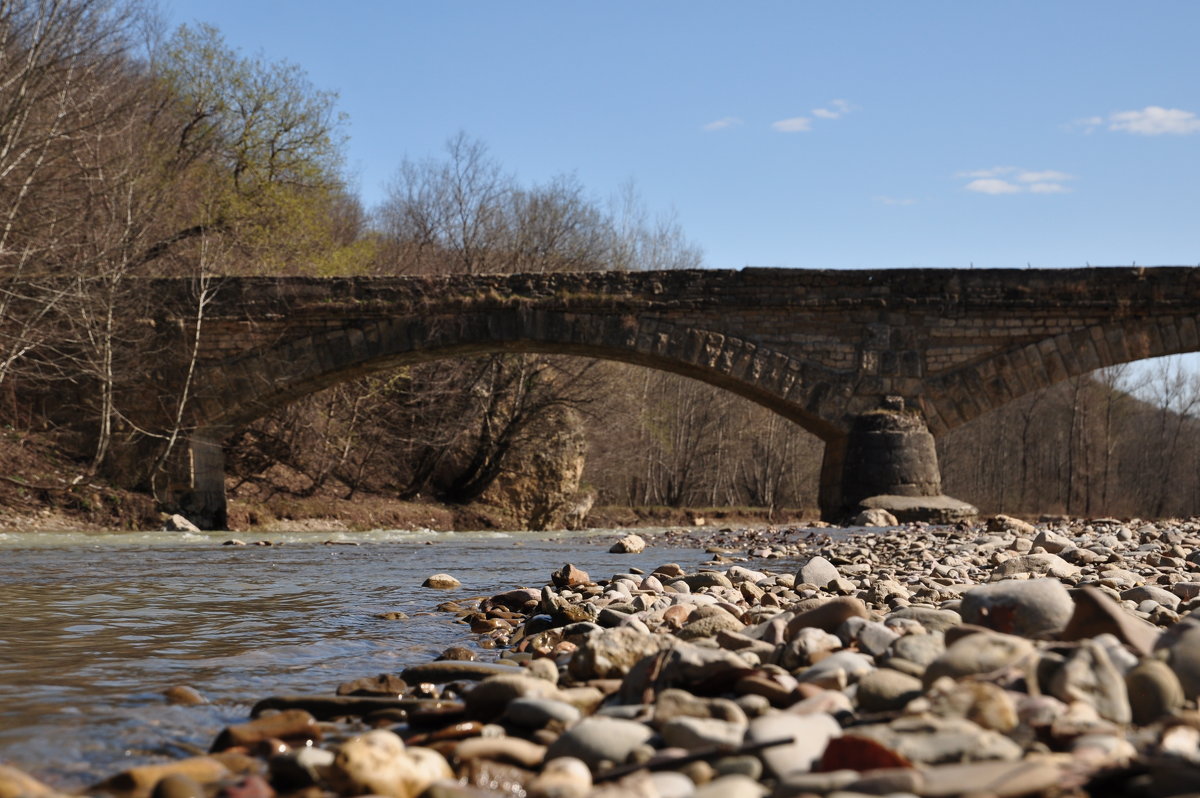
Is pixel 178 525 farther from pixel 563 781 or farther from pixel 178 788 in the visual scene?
pixel 563 781

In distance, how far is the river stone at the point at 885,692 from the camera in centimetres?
209

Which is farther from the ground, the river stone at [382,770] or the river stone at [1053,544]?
the river stone at [382,770]

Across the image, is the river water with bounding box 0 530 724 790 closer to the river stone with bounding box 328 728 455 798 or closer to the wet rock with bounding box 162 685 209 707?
the wet rock with bounding box 162 685 209 707

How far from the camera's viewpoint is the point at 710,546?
390 inches

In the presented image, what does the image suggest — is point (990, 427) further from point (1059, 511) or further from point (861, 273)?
point (861, 273)

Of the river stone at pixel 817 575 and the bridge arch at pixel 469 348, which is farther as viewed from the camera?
the bridge arch at pixel 469 348

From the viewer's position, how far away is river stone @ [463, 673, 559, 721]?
7.78 ft

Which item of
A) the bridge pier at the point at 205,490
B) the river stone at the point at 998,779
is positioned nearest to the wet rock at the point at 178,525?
the bridge pier at the point at 205,490

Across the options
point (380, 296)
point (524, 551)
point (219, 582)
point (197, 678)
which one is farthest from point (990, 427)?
point (197, 678)

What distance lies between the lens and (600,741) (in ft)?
6.39

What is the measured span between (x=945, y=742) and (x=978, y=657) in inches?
20.1

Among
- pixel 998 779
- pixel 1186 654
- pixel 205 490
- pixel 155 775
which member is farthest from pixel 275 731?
pixel 205 490

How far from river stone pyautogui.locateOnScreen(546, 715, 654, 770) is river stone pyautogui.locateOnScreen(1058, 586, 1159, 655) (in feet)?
3.60

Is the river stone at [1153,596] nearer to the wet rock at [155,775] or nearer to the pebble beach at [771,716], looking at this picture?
the pebble beach at [771,716]
